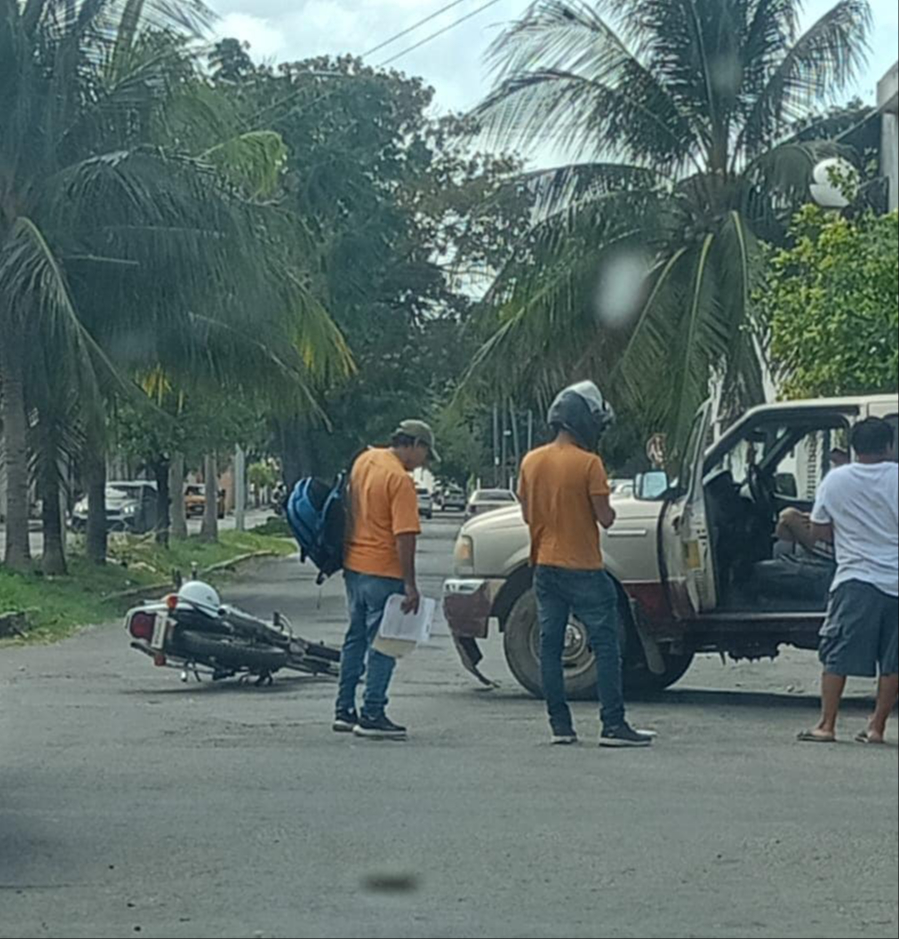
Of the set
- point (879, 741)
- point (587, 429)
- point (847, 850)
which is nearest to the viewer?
point (879, 741)

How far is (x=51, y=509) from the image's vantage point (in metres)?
18.3

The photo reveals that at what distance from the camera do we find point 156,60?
1544 cm

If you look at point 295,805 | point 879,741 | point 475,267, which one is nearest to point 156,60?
point 475,267

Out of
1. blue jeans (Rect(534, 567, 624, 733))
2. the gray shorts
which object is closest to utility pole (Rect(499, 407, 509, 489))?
blue jeans (Rect(534, 567, 624, 733))

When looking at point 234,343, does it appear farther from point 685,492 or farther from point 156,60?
point 685,492

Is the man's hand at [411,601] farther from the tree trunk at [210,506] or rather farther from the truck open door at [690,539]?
the tree trunk at [210,506]

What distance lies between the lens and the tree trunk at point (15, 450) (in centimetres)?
1606

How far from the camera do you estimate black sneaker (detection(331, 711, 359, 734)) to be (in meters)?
7.95

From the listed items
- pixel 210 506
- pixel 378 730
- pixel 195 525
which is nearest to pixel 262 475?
pixel 195 525

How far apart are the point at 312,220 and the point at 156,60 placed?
6.10 feet

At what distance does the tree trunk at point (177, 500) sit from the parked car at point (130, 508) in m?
0.32

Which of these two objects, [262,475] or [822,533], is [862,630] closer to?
[822,533]

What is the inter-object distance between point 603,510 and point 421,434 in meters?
1.92

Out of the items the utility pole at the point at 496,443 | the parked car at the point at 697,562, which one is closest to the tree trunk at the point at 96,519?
the parked car at the point at 697,562
